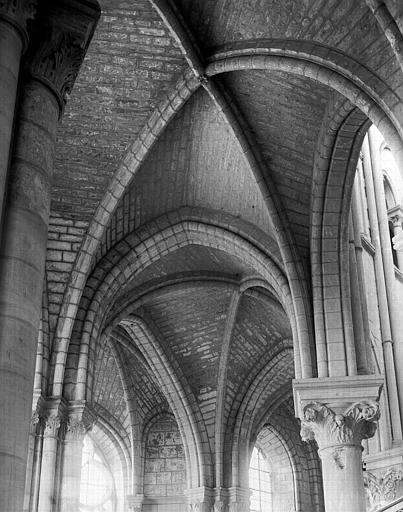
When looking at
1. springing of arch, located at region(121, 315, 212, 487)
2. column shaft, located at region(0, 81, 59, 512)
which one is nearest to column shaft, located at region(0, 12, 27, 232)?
column shaft, located at region(0, 81, 59, 512)

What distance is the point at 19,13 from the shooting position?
5.62 meters

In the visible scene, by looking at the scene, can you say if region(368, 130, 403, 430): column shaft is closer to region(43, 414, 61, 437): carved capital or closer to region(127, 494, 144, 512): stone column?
region(43, 414, 61, 437): carved capital

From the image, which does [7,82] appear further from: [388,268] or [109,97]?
[388,268]

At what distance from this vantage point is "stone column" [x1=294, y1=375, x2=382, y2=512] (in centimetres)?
1145

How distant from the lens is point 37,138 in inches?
227

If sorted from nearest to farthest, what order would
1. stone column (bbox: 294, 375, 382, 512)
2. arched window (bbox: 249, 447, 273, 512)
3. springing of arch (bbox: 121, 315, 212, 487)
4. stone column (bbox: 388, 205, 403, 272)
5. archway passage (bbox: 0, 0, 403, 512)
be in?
archway passage (bbox: 0, 0, 403, 512) < stone column (bbox: 294, 375, 382, 512) < stone column (bbox: 388, 205, 403, 272) < springing of arch (bbox: 121, 315, 212, 487) < arched window (bbox: 249, 447, 273, 512)

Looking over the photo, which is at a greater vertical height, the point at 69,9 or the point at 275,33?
the point at 275,33

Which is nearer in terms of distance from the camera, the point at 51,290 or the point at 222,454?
the point at 51,290

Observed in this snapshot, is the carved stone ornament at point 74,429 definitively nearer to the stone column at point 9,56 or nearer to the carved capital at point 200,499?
the carved capital at point 200,499

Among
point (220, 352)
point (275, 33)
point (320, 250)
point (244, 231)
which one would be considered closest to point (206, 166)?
point (244, 231)

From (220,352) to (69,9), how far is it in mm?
14359

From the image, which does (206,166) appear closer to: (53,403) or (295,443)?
(53,403)

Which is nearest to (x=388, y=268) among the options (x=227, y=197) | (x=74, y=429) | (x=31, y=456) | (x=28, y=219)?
(x=227, y=197)

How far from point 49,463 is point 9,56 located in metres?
9.02
